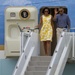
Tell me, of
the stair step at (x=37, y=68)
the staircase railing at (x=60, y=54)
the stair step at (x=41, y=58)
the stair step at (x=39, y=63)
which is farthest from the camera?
the stair step at (x=41, y=58)

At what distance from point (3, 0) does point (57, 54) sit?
4.09 meters

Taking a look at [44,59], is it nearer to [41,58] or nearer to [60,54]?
[41,58]

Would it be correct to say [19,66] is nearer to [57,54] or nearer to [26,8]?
[57,54]

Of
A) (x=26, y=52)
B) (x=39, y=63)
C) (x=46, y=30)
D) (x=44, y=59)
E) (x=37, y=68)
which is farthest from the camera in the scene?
(x=46, y=30)

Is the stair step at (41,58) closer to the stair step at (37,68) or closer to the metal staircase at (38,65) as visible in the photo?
the metal staircase at (38,65)

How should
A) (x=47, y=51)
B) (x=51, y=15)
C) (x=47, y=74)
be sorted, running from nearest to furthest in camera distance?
1. (x=47, y=74)
2. (x=47, y=51)
3. (x=51, y=15)

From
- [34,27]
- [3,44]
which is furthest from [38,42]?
[3,44]

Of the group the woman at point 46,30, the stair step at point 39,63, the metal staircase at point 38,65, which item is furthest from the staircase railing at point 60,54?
the woman at point 46,30

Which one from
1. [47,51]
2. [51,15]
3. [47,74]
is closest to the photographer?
[47,74]

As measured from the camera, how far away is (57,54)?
13.6 meters

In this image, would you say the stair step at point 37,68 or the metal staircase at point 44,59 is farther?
the stair step at point 37,68

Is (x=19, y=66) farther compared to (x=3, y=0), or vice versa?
(x=3, y=0)

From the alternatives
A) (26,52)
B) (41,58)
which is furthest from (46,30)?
(26,52)

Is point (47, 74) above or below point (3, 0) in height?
below
